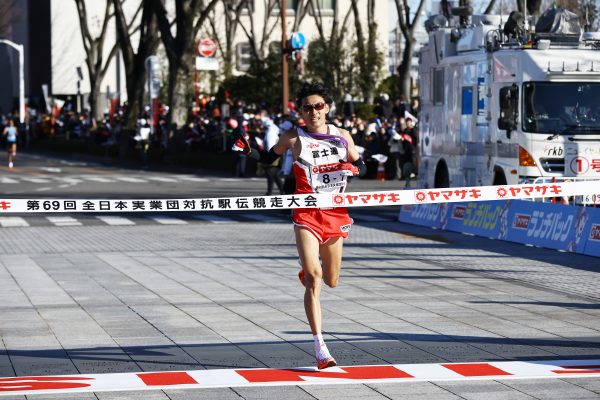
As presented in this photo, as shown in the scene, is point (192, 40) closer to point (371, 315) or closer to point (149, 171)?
point (149, 171)

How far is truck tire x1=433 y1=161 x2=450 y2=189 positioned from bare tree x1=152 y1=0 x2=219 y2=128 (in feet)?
69.7

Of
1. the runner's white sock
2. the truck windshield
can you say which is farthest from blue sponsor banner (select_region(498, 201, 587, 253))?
the runner's white sock

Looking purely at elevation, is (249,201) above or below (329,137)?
below

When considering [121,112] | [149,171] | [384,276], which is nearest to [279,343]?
[384,276]

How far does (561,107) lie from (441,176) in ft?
16.6

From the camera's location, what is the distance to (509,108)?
2405 cm

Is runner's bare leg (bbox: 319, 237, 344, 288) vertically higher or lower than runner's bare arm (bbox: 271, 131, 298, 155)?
lower

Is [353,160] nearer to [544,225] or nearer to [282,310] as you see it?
[282,310]

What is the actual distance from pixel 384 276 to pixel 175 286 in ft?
8.14

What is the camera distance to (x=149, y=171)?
4959cm

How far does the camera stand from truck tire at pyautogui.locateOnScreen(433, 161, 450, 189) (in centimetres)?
2803

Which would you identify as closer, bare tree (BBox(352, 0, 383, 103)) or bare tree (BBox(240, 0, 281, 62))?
bare tree (BBox(352, 0, 383, 103))

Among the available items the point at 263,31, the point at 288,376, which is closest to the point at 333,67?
the point at 263,31

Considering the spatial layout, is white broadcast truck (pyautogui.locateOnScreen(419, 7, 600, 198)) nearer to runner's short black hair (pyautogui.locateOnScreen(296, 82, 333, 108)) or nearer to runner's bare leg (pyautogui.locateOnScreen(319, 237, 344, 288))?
runner's bare leg (pyautogui.locateOnScreen(319, 237, 344, 288))
